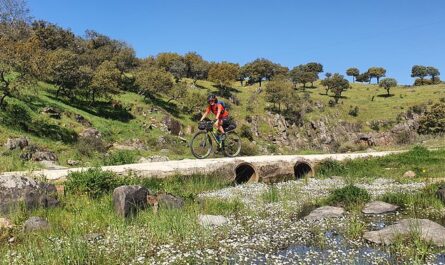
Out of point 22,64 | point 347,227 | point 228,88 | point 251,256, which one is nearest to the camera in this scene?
point 251,256

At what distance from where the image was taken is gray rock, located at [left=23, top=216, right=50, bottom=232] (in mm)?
12034

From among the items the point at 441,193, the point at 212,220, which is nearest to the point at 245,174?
the point at 441,193

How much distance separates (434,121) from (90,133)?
88.3 metres

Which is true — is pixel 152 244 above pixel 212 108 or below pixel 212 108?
below

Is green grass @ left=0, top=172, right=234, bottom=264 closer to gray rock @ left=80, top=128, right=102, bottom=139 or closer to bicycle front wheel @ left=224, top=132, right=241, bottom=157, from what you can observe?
bicycle front wheel @ left=224, top=132, right=241, bottom=157

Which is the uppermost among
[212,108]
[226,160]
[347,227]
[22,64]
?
[22,64]

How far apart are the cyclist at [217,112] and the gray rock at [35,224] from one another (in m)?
11.7

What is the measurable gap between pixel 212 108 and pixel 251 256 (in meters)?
14.2

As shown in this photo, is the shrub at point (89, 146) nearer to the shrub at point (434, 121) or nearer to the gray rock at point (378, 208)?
the gray rock at point (378, 208)

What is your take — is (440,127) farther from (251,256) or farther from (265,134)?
(251,256)

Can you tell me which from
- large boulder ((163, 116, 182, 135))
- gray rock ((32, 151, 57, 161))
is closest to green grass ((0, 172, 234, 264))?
gray rock ((32, 151, 57, 161))

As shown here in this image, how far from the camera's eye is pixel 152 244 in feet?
35.5

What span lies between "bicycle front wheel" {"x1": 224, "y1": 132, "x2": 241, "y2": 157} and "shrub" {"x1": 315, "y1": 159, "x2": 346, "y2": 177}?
16.4 feet

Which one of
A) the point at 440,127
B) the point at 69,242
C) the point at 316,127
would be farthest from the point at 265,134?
the point at 69,242
